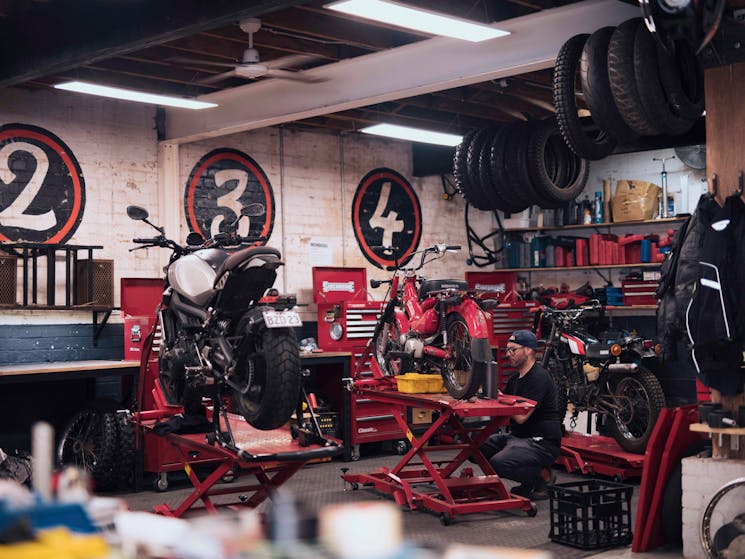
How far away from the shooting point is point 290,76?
24.0 feet

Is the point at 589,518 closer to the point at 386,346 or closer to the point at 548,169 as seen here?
the point at 386,346

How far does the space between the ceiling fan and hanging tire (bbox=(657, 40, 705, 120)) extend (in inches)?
108

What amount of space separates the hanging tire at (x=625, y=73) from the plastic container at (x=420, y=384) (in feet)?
8.20

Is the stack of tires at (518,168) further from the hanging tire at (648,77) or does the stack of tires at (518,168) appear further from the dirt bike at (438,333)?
the hanging tire at (648,77)

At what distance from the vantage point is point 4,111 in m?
7.98

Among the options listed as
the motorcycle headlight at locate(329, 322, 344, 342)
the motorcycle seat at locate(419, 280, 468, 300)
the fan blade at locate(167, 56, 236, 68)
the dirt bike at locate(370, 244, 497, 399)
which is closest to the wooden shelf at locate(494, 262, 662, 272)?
the motorcycle headlight at locate(329, 322, 344, 342)

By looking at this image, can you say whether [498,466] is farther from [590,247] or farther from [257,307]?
[590,247]

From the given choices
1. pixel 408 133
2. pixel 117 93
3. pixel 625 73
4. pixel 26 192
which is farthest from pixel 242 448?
pixel 408 133

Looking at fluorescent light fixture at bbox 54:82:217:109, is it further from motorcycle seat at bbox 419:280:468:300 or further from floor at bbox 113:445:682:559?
floor at bbox 113:445:682:559

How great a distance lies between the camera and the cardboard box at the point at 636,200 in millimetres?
10430

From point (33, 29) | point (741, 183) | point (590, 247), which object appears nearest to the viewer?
point (741, 183)

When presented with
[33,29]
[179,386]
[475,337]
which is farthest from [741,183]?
[33,29]

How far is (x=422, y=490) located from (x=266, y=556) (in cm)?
597

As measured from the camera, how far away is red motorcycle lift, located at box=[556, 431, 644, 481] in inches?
288
